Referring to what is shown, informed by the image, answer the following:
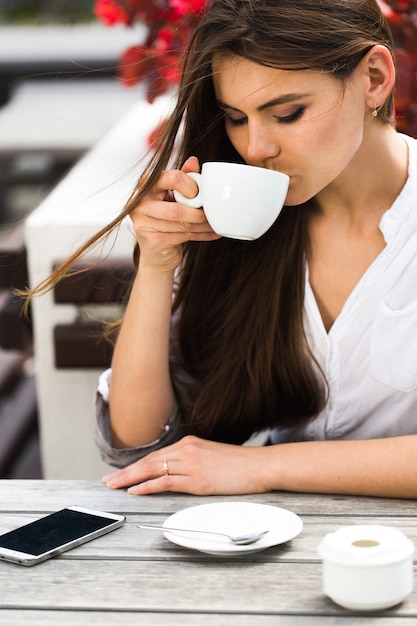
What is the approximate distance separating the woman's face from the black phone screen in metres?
0.61

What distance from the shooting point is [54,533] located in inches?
51.9

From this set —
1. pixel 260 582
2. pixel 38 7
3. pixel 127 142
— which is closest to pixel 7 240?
pixel 127 142

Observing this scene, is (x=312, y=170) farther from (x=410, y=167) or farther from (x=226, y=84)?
(x=410, y=167)

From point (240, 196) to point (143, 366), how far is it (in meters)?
0.49

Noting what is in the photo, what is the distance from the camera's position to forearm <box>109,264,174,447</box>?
5.92 ft

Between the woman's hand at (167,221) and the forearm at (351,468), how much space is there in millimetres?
394

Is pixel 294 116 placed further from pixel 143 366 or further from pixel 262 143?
pixel 143 366

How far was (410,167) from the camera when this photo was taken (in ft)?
5.98

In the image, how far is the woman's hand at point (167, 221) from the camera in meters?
1.58

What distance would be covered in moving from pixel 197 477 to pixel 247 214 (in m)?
0.40

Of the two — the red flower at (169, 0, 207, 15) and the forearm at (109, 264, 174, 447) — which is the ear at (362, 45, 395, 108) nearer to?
the forearm at (109, 264, 174, 447)

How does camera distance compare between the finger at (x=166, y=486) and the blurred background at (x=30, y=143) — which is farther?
the blurred background at (x=30, y=143)

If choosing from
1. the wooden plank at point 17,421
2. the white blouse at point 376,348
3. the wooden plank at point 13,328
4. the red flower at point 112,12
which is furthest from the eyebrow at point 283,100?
the wooden plank at point 17,421

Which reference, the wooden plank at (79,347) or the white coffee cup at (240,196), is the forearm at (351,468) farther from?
the wooden plank at (79,347)
